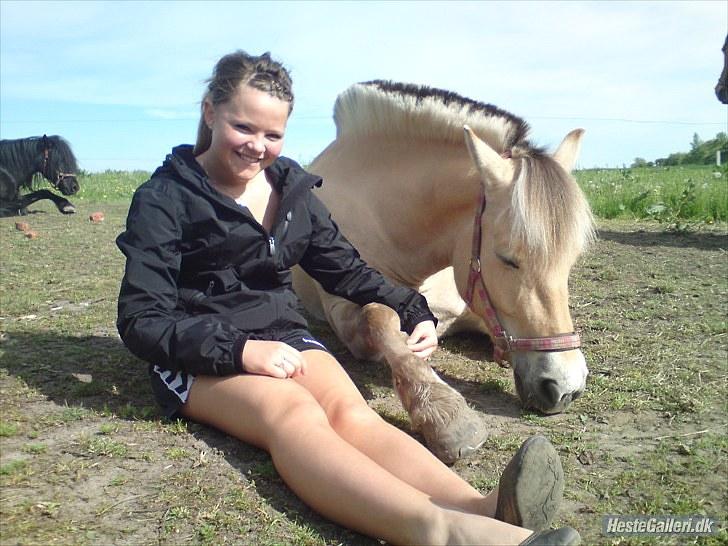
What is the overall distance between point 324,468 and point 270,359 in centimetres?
56

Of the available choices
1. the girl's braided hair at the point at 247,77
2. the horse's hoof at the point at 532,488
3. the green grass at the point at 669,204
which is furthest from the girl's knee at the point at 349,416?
the green grass at the point at 669,204

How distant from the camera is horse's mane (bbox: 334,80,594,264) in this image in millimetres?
2730

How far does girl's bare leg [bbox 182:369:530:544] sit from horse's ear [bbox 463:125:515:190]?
1.32m

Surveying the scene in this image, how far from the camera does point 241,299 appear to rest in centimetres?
264

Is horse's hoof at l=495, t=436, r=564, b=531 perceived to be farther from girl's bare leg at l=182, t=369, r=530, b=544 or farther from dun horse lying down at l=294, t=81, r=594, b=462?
dun horse lying down at l=294, t=81, r=594, b=462

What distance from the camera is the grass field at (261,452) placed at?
1.91m

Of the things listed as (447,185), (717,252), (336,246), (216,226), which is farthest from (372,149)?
(717,252)

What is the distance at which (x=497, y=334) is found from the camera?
288 centimetres

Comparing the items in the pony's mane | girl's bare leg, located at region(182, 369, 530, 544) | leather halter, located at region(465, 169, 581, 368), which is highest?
the pony's mane

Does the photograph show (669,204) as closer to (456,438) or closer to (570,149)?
(570,149)

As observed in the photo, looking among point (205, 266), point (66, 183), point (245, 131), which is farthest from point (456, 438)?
point (66, 183)

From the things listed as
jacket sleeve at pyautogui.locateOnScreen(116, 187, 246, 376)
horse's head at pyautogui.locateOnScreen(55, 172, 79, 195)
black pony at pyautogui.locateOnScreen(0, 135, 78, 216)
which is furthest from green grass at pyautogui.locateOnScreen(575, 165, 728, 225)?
horse's head at pyautogui.locateOnScreen(55, 172, 79, 195)

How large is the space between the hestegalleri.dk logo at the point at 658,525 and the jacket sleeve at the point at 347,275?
128cm

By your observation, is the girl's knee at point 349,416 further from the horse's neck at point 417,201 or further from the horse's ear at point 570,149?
the horse's ear at point 570,149
